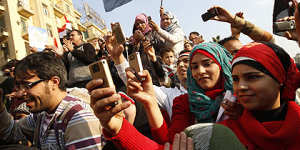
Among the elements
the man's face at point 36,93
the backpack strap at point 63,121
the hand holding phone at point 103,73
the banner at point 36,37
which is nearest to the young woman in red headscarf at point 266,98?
the hand holding phone at point 103,73

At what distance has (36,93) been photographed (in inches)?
77.5

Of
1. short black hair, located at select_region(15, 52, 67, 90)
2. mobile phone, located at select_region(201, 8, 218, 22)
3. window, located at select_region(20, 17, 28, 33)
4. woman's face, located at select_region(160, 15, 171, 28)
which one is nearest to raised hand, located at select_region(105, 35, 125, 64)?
short black hair, located at select_region(15, 52, 67, 90)

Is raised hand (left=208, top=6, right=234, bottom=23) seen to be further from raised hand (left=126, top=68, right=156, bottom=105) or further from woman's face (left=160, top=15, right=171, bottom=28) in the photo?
woman's face (left=160, top=15, right=171, bottom=28)

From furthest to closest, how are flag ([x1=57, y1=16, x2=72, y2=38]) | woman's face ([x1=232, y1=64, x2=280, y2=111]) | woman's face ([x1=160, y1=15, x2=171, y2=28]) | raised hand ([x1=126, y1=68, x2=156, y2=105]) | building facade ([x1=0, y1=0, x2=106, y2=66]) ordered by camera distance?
building facade ([x1=0, y1=0, x2=106, y2=66]) → flag ([x1=57, y1=16, x2=72, y2=38]) → woman's face ([x1=160, y1=15, x2=171, y2=28]) → raised hand ([x1=126, y1=68, x2=156, y2=105]) → woman's face ([x1=232, y1=64, x2=280, y2=111])

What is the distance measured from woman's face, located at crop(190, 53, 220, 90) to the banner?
452 centimetres

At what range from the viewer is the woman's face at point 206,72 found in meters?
1.87

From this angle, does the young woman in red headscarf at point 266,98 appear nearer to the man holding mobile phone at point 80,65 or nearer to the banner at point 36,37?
the man holding mobile phone at point 80,65

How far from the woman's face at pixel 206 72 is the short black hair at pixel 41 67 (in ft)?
4.67

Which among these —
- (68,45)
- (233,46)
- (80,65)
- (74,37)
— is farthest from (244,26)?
(74,37)

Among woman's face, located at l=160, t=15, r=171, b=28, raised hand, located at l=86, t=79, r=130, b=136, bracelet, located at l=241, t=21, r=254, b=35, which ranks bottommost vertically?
raised hand, located at l=86, t=79, r=130, b=136

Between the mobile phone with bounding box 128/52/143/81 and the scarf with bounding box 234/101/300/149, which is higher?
the mobile phone with bounding box 128/52/143/81

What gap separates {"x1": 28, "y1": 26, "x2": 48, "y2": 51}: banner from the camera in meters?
4.98

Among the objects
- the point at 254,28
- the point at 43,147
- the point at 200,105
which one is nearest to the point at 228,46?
the point at 254,28

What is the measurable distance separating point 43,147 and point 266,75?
1.86 metres
